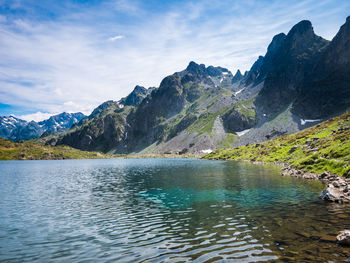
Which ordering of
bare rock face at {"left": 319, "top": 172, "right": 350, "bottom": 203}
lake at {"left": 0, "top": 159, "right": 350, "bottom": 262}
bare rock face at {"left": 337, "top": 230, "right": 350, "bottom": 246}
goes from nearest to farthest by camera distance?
bare rock face at {"left": 337, "top": 230, "right": 350, "bottom": 246}
lake at {"left": 0, "top": 159, "right": 350, "bottom": 262}
bare rock face at {"left": 319, "top": 172, "right": 350, "bottom": 203}

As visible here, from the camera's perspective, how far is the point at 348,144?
6022cm

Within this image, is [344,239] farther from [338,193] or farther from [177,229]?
[338,193]

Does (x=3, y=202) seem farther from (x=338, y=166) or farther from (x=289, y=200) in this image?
(x=338, y=166)

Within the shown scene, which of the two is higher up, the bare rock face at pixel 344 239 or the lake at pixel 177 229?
the bare rock face at pixel 344 239

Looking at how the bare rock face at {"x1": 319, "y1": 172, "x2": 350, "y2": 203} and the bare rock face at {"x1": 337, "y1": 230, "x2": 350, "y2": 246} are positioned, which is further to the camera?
the bare rock face at {"x1": 319, "y1": 172, "x2": 350, "y2": 203}

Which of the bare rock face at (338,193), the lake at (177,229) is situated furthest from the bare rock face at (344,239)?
the bare rock face at (338,193)

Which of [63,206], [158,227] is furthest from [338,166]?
[63,206]

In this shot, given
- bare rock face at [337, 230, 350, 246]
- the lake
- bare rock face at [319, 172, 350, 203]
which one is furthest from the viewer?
bare rock face at [319, 172, 350, 203]

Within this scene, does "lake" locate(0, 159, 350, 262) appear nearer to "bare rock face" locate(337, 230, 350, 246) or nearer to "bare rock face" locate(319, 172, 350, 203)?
"bare rock face" locate(337, 230, 350, 246)

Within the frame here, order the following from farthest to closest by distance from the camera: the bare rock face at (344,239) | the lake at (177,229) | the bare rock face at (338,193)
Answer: the bare rock face at (338,193) → the lake at (177,229) → the bare rock face at (344,239)

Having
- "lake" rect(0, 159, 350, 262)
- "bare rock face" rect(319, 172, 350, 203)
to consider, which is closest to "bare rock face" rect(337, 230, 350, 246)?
"lake" rect(0, 159, 350, 262)

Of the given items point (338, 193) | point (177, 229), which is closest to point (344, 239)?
point (177, 229)

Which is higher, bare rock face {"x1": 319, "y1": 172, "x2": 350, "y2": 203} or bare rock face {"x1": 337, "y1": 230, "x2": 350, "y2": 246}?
bare rock face {"x1": 337, "y1": 230, "x2": 350, "y2": 246}

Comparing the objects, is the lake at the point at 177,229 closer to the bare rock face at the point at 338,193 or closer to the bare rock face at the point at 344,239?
the bare rock face at the point at 344,239
